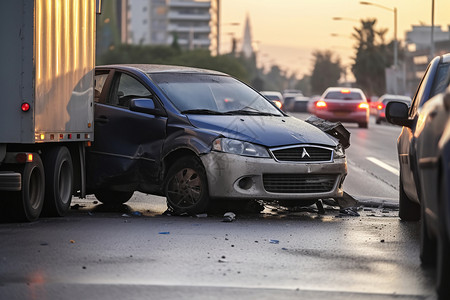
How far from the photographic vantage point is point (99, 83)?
13164mm

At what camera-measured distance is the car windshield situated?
12.4 m

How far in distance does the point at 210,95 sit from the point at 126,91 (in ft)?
3.30

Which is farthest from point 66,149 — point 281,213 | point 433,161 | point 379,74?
point 379,74

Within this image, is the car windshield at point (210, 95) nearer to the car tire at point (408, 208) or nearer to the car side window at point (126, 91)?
the car side window at point (126, 91)

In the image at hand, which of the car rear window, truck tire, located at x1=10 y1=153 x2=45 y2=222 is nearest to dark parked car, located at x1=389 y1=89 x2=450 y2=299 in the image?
truck tire, located at x1=10 y1=153 x2=45 y2=222

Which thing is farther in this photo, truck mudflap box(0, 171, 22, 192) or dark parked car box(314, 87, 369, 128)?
dark parked car box(314, 87, 369, 128)

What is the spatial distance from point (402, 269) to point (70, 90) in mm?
5129

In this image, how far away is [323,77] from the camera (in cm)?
17925

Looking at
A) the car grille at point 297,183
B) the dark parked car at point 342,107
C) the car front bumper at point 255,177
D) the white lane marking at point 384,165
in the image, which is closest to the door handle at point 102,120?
the car front bumper at point 255,177

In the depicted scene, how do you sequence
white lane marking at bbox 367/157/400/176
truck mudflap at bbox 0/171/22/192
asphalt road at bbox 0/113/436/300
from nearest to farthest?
asphalt road at bbox 0/113/436/300 → truck mudflap at bbox 0/171/22/192 → white lane marking at bbox 367/157/400/176

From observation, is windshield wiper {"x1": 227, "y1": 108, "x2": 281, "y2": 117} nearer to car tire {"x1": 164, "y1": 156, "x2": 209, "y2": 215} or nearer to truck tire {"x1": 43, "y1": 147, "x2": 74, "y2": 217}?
car tire {"x1": 164, "y1": 156, "x2": 209, "y2": 215}

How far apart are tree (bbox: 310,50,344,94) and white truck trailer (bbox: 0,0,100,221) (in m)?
165

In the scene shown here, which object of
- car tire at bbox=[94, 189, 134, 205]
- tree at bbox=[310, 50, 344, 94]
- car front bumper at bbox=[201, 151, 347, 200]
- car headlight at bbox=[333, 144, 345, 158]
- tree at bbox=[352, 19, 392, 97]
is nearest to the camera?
car front bumper at bbox=[201, 151, 347, 200]

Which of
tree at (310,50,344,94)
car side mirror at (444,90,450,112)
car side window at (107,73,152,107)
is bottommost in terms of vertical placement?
tree at (310,50,344,94)
